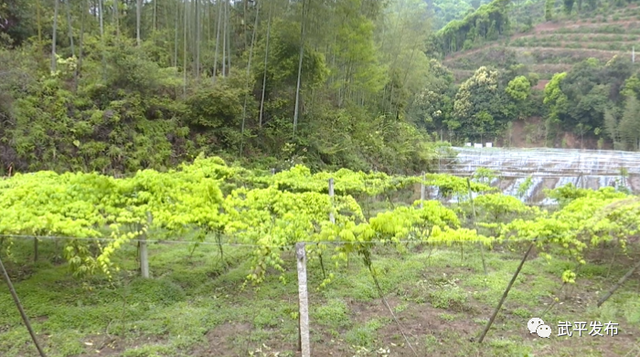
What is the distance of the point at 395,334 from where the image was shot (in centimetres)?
330

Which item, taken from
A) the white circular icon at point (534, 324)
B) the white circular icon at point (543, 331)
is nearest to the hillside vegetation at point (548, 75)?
the white circular icon at point (534, 324)

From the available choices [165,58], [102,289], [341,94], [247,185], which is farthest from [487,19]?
[102,289]

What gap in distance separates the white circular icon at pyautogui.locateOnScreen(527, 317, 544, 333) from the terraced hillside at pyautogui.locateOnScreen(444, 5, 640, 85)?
36854 mm

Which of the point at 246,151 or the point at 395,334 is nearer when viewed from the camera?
the point at 395,334

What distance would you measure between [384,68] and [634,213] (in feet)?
35.3

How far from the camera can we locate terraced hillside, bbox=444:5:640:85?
36750mm

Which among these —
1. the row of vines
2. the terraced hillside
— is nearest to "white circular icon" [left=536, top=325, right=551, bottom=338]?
the row of vines

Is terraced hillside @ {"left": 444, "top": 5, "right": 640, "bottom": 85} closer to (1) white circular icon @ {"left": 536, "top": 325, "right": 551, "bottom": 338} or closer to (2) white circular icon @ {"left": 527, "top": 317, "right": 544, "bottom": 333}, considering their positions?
(2) white circular icon @ {"left": 527, "top": 317, "right": 544, "bottom": 333}

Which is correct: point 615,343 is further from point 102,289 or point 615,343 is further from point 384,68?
point 384,68

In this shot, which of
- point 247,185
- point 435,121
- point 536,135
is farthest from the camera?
point 435,121

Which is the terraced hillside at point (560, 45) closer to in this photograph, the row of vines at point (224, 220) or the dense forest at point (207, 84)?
the dense forest at point (207, 84)

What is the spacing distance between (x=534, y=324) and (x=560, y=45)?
45.1 metres

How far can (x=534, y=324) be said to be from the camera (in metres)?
3.45

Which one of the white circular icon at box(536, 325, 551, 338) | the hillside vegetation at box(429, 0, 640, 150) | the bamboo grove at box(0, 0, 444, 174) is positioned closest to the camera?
the white circular icon at box(536, 325, 551, 338)
